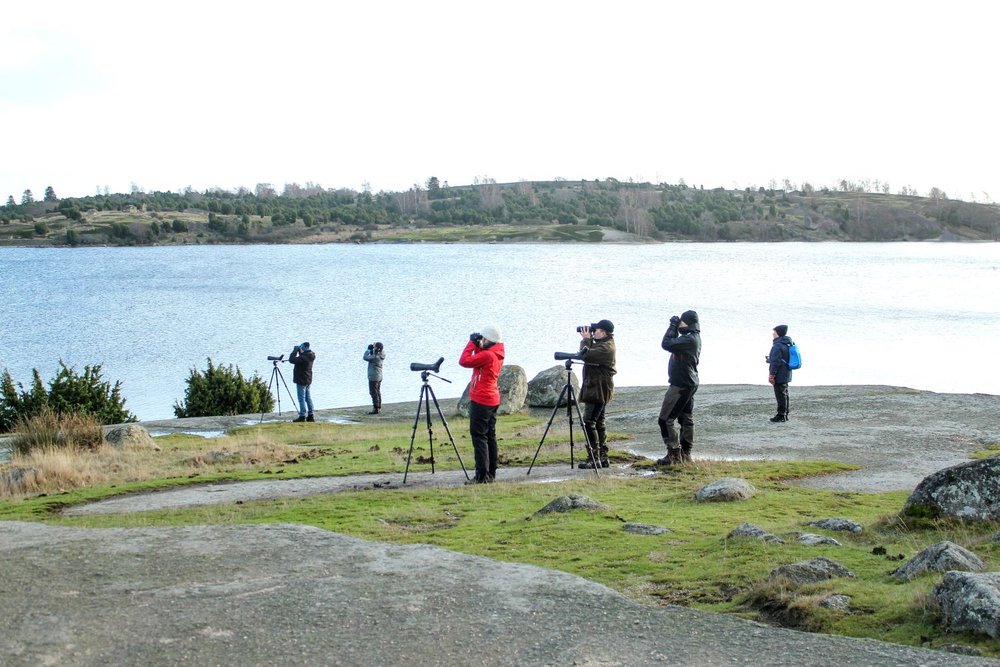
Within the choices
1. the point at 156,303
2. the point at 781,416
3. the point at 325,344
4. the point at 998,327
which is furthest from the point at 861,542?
the point at 156,303

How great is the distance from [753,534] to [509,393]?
17554 millimetres

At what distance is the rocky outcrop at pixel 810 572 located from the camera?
8156 mm

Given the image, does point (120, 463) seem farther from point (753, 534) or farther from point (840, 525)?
point (840, 525)

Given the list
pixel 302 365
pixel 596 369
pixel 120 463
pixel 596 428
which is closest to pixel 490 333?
pixel 596 369

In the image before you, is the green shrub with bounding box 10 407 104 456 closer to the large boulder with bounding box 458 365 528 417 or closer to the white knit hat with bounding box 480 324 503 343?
the large boulder with bounding box 458 365 528 417

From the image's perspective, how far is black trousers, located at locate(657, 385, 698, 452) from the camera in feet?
51.9

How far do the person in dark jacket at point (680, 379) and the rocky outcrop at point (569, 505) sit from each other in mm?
4217

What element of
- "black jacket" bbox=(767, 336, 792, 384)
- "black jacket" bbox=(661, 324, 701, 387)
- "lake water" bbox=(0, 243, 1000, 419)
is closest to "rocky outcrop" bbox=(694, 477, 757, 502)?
"black jacket" bbox=(661, 324, 701, 387)

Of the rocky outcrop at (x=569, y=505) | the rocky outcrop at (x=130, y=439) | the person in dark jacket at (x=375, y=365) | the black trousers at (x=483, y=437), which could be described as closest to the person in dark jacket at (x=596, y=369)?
the black trousers at (x=483, y=437)

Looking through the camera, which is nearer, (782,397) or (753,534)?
Result: (753,534)

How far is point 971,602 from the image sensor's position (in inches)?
267

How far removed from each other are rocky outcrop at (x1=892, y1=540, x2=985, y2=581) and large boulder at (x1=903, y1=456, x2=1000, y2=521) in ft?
6.26

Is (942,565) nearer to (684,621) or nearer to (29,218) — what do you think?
(684,621)

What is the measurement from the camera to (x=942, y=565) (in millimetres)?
7977
